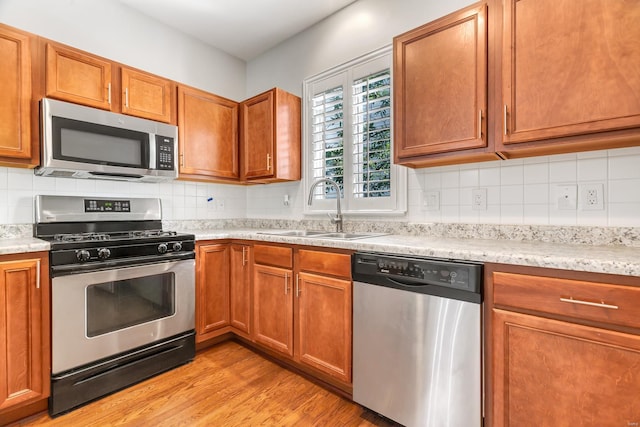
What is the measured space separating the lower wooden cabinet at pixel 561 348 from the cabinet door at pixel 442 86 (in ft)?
2.47

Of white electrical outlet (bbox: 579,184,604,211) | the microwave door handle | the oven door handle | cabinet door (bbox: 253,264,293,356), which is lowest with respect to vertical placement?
cabinet door (bbox: 253,264,293,356)

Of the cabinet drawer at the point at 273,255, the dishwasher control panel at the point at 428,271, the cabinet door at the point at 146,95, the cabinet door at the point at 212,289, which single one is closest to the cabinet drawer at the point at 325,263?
the cabinet drawer at the point at 273,255

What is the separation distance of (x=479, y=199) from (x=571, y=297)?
0.86 metres

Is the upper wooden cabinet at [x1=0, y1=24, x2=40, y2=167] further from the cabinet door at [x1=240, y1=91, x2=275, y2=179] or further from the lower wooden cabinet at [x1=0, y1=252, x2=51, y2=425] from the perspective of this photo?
the cabinet door at [x1=240, y1=91, x2=275, y2=179]

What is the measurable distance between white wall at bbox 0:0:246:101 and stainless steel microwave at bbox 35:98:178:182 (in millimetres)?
673

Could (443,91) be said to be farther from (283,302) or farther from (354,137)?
(283,302)

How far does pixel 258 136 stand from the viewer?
273cm

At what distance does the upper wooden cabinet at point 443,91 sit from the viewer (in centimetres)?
154

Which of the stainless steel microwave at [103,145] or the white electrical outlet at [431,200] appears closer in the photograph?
the stainless steel microwave at [103,145]

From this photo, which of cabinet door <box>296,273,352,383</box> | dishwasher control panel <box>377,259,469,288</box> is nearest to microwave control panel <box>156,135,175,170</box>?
cabinet door <box>296,273,352,383</box>

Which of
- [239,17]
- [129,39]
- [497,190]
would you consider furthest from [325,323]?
[129,39]

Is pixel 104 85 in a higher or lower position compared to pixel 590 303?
higher

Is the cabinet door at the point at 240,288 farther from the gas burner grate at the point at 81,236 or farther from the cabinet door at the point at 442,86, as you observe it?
the cabinet door at the point at 442,86

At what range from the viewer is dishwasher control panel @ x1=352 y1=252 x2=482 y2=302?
126 cm
